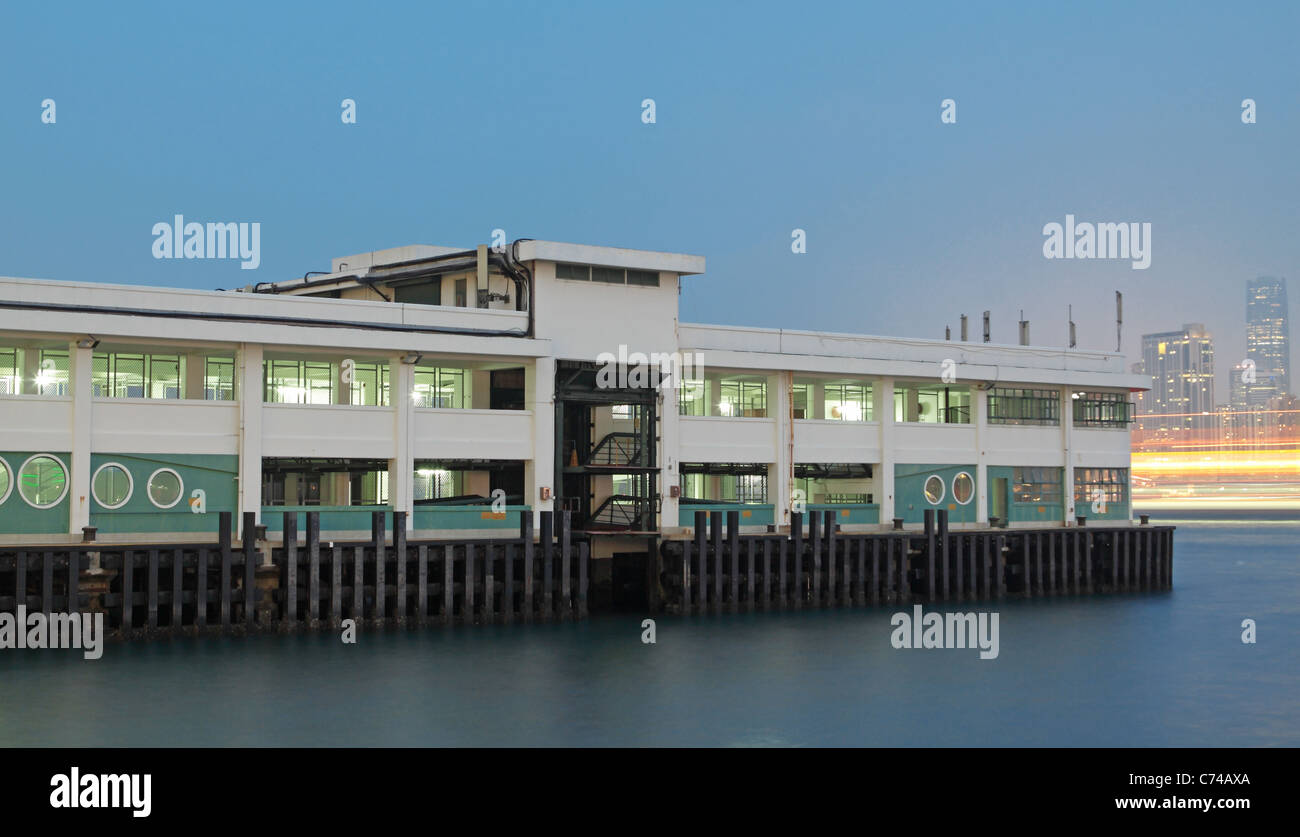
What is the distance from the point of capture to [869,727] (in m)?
33.7

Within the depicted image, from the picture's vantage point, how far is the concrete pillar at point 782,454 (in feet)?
185

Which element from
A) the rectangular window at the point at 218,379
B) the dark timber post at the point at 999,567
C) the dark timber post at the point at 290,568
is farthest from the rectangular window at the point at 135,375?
the dark timber post at the point at 999,567

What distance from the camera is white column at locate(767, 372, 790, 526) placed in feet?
185

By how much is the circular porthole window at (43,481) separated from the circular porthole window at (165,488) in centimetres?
247

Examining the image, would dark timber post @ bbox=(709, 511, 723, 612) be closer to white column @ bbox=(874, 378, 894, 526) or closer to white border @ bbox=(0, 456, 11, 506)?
white column @ bbox=(874, 378, 894, 526)

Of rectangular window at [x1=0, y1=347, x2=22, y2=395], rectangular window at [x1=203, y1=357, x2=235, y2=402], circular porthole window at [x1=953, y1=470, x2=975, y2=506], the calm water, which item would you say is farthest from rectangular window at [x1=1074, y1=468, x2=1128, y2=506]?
rectangular window at [x1=0, y1=347, x2=22, y2=395]

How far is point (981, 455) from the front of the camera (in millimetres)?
61500

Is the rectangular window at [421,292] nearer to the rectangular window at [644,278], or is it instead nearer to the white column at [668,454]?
the rectangular window at [644,278]

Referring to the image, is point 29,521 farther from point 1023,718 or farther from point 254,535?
point 1023,718

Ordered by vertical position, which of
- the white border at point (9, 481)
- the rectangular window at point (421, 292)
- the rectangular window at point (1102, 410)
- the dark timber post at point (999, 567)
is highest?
the rectangular window at point (421, 292)

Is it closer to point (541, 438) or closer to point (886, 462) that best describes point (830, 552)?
point (886, 462)

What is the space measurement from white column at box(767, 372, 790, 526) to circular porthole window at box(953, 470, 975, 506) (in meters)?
7.98
